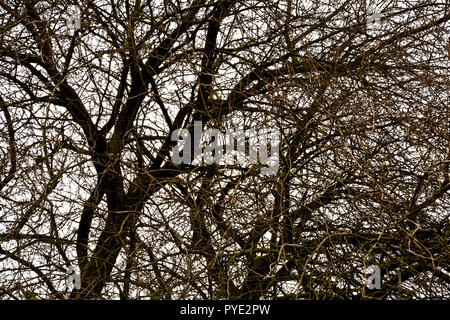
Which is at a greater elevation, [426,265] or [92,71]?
[92,71]

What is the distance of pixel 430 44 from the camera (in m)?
4.57

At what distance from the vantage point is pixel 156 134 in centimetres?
596

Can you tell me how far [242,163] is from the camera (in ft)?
14.7

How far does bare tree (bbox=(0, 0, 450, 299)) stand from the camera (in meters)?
3.83

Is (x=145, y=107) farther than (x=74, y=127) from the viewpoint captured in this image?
Yes

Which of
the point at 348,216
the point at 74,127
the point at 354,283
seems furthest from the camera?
the point at 74,127

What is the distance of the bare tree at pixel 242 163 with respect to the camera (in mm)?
3832

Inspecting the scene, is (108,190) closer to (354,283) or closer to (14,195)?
(14,195)
